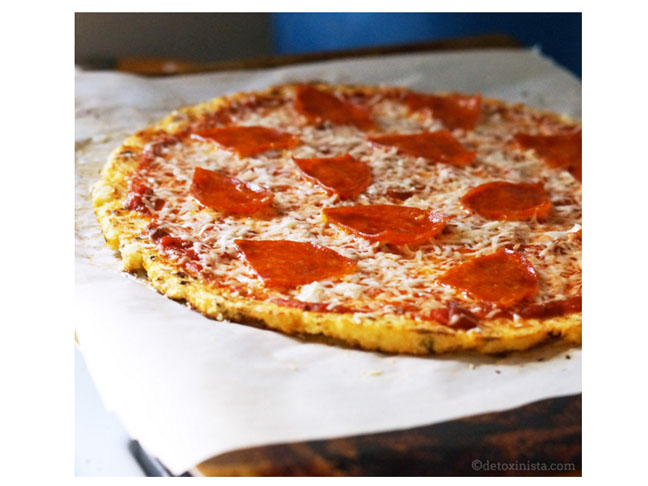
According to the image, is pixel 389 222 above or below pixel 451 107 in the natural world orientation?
below

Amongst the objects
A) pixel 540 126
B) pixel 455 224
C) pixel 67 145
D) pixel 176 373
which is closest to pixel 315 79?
pixel 540 126

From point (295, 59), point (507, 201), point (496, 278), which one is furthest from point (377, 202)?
point (295, 59)

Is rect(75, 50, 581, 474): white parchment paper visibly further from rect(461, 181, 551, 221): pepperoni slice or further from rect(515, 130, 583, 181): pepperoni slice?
rect(515, 130, 583, 181): pepperoni slice

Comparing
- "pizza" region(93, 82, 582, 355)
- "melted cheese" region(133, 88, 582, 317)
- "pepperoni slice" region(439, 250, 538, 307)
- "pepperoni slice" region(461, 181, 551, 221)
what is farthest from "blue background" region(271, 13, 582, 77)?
"pepperoni slice" region(439, 250, 538, 307)

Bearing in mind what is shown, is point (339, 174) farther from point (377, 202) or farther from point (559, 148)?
point (559, 148)

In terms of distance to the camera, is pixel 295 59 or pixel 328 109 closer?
pixel 328 109
